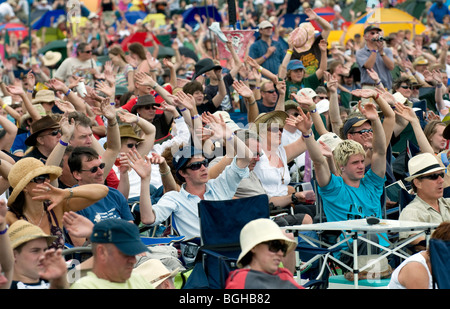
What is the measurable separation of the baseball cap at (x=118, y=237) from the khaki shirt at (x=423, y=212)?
3.25m

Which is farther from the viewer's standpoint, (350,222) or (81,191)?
(350,222)

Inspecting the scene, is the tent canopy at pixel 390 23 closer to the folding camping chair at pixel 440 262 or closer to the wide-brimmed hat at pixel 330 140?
the wide-brimmed hat at pixel 330 140

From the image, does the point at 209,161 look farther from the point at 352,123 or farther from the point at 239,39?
the point at 239,39

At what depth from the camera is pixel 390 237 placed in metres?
7.45

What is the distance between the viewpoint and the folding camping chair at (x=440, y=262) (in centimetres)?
525

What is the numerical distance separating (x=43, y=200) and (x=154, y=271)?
43.0 inches

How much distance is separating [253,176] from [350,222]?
70.3 inches

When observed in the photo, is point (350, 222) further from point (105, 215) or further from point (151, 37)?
point (151, 37)

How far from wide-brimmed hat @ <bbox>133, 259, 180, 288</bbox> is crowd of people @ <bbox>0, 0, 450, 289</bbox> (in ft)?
0.03

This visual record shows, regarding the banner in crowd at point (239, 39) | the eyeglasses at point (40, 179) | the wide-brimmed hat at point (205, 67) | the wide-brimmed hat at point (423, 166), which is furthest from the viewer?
the banner in crowd at point (239, 39)

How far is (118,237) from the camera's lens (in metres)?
4.71

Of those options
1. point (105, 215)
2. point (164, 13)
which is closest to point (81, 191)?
point (105, 215)

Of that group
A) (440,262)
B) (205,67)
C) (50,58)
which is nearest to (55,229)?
(440,262)

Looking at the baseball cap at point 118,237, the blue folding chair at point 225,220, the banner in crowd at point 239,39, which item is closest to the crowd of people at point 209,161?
the baseball cap at point 118,237
